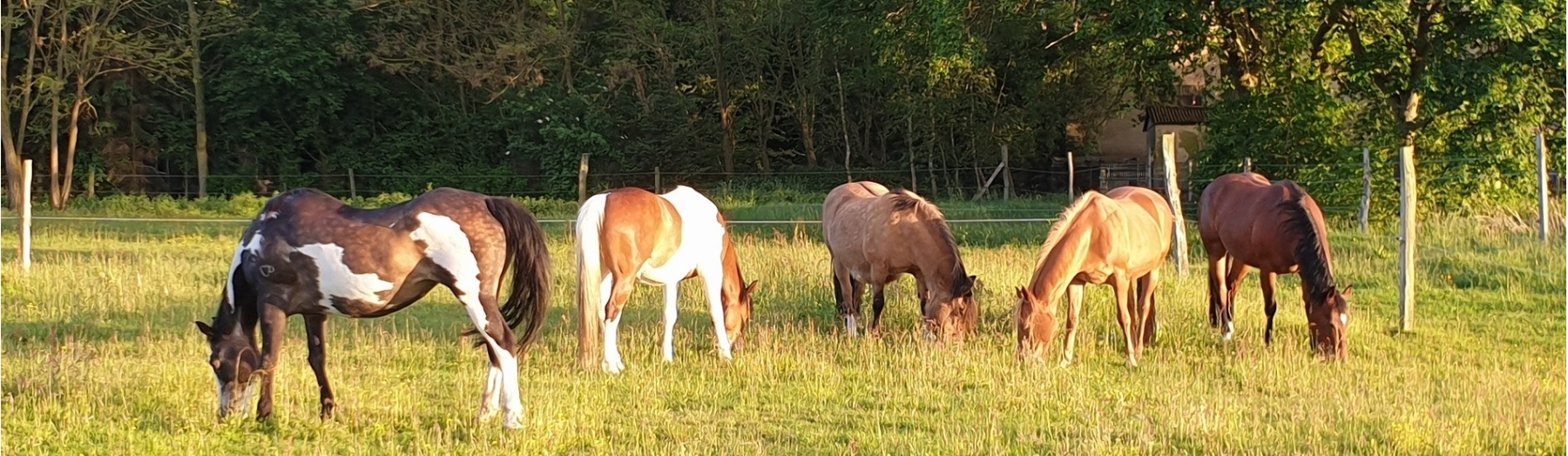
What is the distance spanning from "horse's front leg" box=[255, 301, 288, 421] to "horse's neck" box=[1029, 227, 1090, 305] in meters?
4.30

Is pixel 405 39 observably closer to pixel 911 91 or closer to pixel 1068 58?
pixel 911 91

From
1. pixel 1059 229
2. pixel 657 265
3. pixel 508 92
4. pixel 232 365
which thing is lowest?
pixel 232 365

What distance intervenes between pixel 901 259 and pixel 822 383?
1851 mm

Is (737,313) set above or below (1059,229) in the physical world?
below

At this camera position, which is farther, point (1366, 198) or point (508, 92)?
point (508, 92)

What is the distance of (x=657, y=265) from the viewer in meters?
7.68

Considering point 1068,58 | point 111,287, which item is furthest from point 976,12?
point 111,287

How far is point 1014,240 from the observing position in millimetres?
15234

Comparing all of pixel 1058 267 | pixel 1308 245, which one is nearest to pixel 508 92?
pixel 1058 267

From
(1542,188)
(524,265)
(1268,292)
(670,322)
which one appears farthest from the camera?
(1542,188)

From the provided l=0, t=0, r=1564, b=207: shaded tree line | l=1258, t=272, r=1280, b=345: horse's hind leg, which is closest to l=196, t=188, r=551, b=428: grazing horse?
l=1258, t=272, r=1280, b=345: horse's hind leg

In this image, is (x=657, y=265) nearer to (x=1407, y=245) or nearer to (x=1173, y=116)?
(x=1407, y=245)

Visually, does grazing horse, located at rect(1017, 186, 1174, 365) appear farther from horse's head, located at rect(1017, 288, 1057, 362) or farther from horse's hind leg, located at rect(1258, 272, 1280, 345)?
horse's hind leg, located at rect(1258, 272, 1280, 345)

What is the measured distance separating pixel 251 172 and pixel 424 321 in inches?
852
